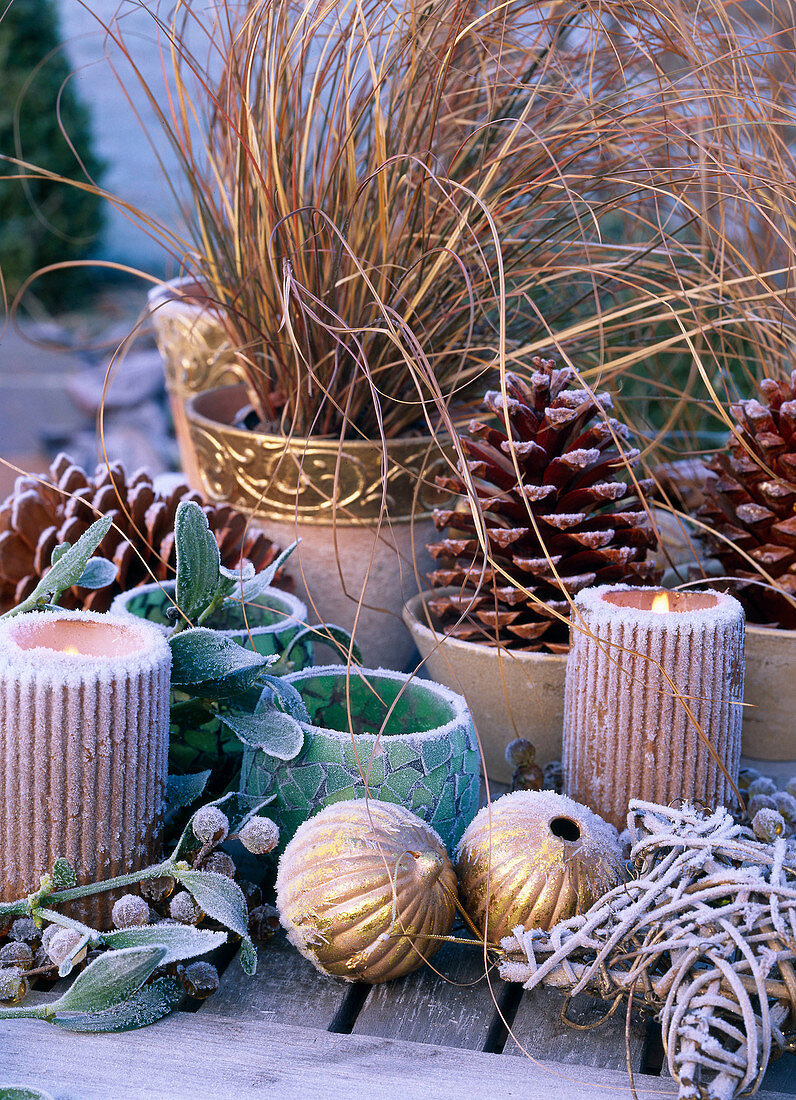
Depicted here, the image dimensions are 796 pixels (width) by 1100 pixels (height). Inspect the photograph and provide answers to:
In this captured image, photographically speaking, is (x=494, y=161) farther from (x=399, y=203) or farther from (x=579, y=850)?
(x=579, y=850)

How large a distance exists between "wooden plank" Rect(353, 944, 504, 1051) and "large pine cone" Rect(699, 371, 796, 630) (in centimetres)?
33

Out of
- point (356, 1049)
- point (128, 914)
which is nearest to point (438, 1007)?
point (356, 1049)

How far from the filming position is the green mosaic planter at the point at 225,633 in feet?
2.12

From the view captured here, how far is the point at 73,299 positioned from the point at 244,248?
4060 millimetres

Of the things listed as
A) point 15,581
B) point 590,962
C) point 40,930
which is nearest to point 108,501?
point 15,581

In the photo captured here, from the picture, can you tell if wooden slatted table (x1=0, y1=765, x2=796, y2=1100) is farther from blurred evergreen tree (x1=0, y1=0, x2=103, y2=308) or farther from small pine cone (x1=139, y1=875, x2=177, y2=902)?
blurred evergreen tree (x1=0, y1=0, x2=103, y2=308)

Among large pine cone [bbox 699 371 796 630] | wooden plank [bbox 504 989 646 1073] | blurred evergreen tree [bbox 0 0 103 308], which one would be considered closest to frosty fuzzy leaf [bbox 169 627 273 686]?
wooden plank [bbox 504 989 646 1073]

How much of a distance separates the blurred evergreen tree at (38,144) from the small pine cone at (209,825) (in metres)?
3.55

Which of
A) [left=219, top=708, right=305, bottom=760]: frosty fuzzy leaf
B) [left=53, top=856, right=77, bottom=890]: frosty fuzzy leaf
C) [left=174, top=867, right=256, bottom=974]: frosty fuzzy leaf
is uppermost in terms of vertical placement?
[left=219, top=708, right=305, bottom=760]: frosty fuzzy leaf

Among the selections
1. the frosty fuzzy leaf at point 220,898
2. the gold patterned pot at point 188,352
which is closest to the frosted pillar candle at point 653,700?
the frosty fuzzy leaf at point 220,898

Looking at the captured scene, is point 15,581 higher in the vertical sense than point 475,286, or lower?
lower

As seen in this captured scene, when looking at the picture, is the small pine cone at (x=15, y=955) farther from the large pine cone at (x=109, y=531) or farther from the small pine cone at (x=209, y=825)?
the large pine cone at (x=109, y=531)

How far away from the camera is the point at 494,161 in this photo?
2.36 ft

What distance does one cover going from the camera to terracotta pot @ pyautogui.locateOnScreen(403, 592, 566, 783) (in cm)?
71
